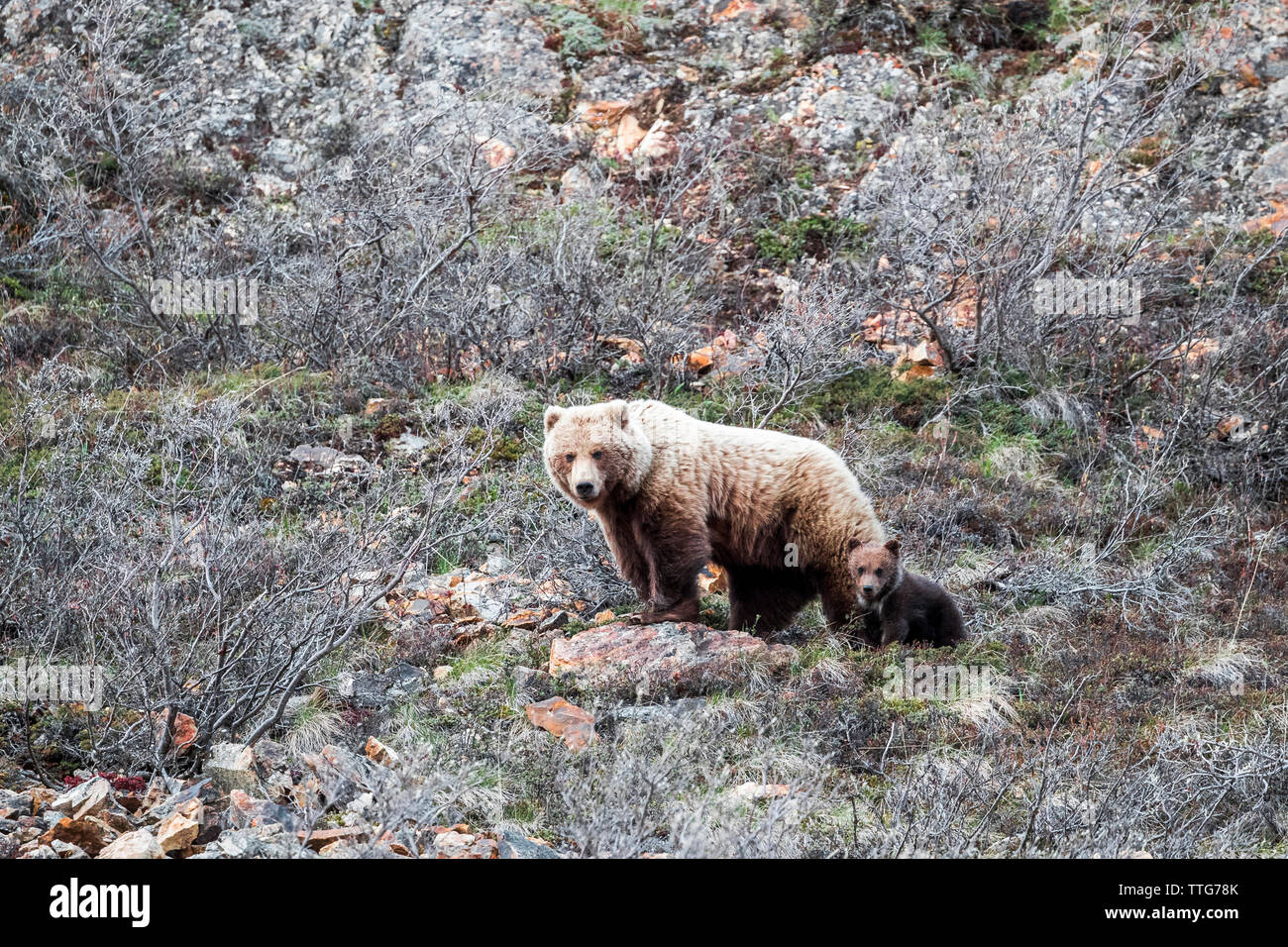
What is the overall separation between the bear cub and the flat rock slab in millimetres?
577

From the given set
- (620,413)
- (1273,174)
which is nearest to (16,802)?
(620,413)

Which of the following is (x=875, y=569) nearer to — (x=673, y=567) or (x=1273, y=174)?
(x=673, y=567)

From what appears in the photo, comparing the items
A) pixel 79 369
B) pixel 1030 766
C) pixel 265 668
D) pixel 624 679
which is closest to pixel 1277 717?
pixel 1030 766

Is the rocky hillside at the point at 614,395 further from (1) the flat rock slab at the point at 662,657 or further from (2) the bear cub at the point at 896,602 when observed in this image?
(2) the bear cub at the point at 896,602

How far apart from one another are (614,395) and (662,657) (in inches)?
190

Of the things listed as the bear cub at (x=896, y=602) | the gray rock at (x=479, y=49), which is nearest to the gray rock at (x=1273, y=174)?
the gray rock at (x=479, y=49)

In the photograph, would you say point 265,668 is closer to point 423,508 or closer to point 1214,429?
point 423,508

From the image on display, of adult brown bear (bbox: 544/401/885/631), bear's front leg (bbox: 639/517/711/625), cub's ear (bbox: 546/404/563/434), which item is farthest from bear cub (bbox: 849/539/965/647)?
cub's ear (bbox: 546/404/563/434)

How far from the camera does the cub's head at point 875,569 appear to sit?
616 cm

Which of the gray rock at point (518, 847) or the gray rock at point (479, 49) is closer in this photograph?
the gray rock at point (518, 847)

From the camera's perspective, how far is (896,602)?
6387mm

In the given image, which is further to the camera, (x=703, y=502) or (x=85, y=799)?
(x=703, y=502)

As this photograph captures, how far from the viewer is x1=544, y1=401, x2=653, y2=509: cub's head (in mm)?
6195

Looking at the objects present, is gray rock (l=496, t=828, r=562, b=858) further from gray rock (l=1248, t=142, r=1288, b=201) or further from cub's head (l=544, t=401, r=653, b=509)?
gray rock (l=1248, t=142, r=1288, b=201)
